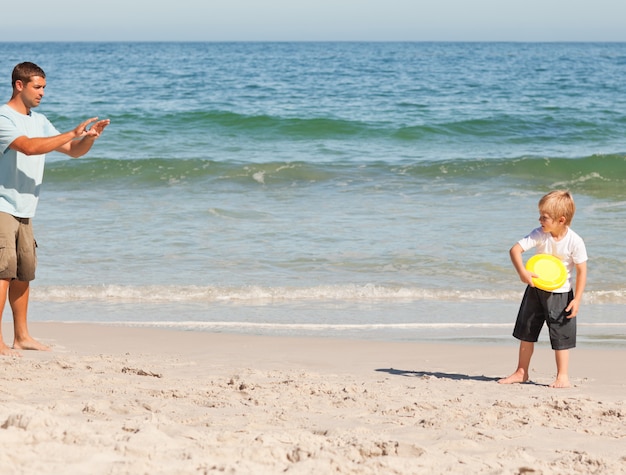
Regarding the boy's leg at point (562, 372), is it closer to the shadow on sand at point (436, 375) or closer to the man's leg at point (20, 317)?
the shadow on sand at point (436, 375)

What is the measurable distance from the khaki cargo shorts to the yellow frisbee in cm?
305

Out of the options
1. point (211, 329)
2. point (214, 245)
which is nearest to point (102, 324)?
point (211, 329)

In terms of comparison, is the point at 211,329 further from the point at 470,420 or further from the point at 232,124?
the point at 232,124

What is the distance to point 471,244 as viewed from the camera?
8.98m

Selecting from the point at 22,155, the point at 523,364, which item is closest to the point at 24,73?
the point at 22,155

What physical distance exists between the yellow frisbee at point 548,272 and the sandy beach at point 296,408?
58 cm

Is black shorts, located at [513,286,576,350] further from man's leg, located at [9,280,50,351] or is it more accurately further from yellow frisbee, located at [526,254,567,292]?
man's leg, located at [9,280,50,351]

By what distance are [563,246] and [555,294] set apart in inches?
11.0

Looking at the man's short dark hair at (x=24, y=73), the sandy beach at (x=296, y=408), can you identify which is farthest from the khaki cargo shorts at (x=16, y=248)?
the man's short dark hair at (x=24, y=73)

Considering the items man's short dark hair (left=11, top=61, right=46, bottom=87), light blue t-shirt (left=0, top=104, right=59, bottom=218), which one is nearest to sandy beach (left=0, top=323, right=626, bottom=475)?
light blue t-shirt (left=0, top=104, right=59, bottom=218)

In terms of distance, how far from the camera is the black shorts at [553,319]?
4.81 meters

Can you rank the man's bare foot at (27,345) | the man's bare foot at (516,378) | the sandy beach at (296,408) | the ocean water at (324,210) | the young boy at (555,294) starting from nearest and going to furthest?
the sandy beach at (296,408) → the young boy at (555,294) → the man's bare foot at (516,378) → the man's bare foot at (27,345) → the ocean water at (324,210)

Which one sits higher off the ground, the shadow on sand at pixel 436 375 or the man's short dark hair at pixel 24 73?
the man's short dark hair at pixel 24 73

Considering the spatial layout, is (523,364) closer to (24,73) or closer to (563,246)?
(563,246)
